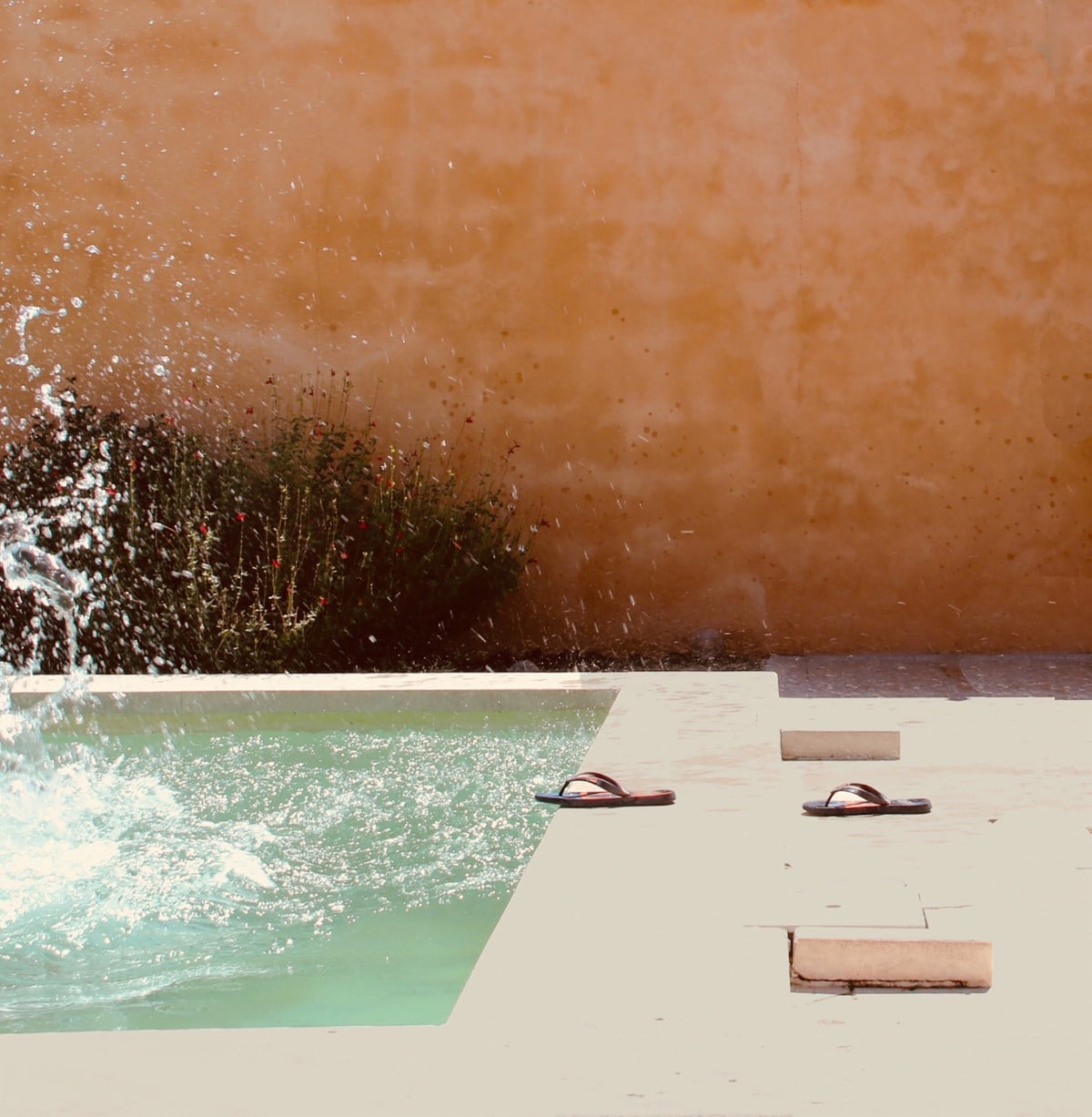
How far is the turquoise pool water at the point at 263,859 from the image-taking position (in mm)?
2566

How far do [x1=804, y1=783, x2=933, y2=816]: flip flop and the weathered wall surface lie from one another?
411 centimetres

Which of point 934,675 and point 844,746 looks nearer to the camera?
point 844,746

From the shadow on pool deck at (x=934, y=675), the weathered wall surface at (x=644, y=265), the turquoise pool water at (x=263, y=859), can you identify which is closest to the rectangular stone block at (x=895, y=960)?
the turquoise pool water at (x=263, y=859)

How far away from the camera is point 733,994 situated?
184cm

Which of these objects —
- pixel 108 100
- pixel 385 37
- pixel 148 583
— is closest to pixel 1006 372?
pixel 385 37

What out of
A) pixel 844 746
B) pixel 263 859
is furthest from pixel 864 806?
pixel 263 859

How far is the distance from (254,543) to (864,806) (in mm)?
3956

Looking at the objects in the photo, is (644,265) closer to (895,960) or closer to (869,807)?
(869,807)

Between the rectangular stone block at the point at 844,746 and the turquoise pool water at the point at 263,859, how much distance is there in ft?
1.98

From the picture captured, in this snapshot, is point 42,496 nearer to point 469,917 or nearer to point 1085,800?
point 469,917

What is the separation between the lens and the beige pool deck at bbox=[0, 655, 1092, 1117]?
1.55 meters

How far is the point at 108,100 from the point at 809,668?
3.99 metres

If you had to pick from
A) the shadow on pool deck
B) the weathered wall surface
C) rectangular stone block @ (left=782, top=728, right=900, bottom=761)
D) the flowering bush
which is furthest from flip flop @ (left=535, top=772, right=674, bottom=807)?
the weathered wall surface

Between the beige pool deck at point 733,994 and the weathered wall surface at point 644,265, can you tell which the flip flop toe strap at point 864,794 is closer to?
the beige pool deck at point 733,994
